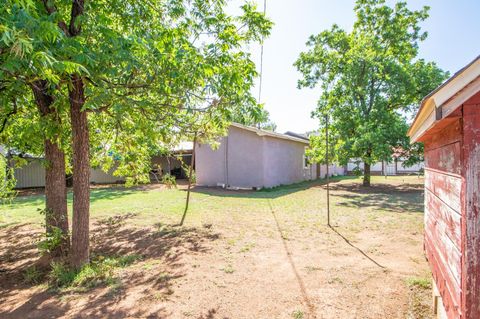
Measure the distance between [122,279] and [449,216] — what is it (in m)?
4.74

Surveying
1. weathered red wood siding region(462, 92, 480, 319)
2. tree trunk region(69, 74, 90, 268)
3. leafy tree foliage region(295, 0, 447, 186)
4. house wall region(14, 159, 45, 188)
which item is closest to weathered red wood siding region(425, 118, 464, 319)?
weathered red wood siding region(462, 92, 480, 319)

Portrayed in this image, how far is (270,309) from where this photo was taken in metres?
3.68

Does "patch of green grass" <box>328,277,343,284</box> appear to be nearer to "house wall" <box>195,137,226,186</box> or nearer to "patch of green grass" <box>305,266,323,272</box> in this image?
"patch of green grass" <box>305,266,323,272</box>

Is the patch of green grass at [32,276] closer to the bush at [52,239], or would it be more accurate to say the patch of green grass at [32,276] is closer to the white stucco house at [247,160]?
the bush at [52,239]

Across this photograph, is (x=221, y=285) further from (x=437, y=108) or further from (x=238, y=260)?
(x=437, y=108)

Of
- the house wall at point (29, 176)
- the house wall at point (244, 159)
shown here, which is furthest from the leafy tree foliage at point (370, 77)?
the house wall at point (29, 176)

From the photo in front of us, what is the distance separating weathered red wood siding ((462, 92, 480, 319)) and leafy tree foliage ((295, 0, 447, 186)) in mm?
13170

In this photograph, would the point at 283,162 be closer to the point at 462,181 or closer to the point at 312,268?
the point at 312,268

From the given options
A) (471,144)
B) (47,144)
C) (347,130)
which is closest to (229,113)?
(471,144)

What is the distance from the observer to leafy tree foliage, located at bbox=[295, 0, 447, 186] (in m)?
15.4

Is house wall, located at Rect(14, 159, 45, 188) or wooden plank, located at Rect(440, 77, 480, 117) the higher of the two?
wooden plank, located at Rect(440, 77, 480, 117)

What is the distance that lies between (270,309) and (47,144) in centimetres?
546

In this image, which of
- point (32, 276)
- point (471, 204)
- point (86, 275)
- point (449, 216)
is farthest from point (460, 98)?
point (32, 276)

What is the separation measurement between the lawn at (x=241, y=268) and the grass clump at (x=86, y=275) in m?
0.13
